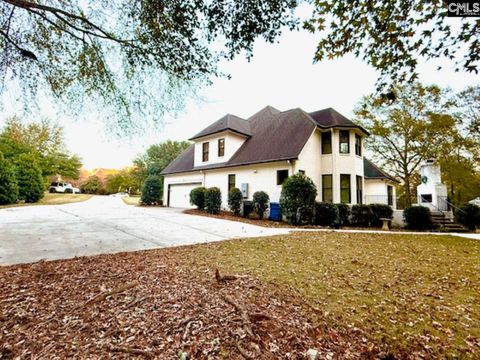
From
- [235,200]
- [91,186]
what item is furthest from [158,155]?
[235,200]

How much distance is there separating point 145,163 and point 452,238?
3935cm

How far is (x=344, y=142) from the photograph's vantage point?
14547mm

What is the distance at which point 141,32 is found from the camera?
568 cm

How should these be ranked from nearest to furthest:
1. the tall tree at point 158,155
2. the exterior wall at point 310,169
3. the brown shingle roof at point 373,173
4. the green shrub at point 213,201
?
the exterior wall at point 310,169
the green shrub at point 213,201
the brown shingle roof at point 373,173
the tall tree at point 158,155

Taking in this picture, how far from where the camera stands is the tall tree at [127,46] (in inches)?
199

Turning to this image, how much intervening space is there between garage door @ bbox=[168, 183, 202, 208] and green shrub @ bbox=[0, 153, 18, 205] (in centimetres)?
1120

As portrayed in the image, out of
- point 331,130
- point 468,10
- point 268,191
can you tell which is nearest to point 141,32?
point 468,10

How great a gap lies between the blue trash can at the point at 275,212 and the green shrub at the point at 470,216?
9.01 m

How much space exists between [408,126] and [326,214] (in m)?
13.6

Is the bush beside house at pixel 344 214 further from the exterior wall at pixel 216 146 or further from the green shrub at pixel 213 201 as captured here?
the exterior wall at pixel 216 146

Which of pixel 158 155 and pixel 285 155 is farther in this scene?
pixel 158 155

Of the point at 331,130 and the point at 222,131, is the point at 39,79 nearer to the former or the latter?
the point at 222,131

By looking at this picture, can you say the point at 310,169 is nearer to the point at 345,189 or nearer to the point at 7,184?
the point at 345,189

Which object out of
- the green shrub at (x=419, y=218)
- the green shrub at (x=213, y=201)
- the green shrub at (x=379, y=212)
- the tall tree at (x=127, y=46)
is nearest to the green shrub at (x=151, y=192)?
the green shrub at (x=213, y=201)
